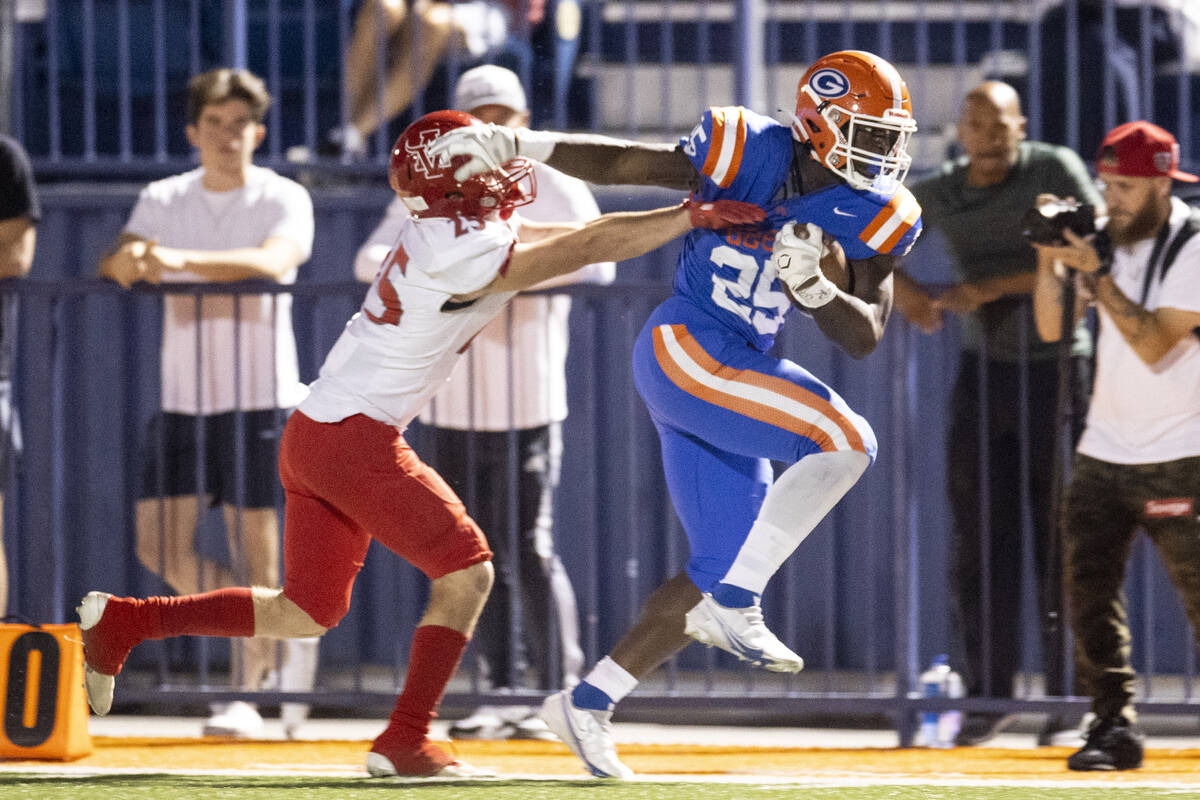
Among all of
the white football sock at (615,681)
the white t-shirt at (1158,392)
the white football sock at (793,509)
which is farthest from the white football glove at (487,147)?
the white t-shirt at (1158,392)

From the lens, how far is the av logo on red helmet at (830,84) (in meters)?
4.59

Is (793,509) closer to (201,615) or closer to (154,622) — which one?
(201,615)

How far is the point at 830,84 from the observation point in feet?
15.2

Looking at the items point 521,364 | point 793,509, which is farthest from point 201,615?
point 521,364

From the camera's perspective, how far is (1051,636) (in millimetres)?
6133

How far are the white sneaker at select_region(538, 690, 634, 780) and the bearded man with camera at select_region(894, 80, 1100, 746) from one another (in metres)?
1.56

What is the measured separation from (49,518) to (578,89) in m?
3.20

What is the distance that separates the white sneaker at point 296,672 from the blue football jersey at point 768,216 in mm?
2305

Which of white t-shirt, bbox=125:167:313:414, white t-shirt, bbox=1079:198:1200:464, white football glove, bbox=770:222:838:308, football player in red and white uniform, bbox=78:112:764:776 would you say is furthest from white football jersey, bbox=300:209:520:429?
white t-shirt, bbox=1079:198:1200:464

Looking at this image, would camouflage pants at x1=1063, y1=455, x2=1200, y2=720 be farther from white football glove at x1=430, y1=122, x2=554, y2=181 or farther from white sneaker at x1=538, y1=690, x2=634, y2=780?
white football glove at x1=430, y1=122, x2=554, y2=181

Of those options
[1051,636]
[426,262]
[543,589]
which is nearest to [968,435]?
[1051,636]

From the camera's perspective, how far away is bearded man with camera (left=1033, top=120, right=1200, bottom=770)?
5.38m

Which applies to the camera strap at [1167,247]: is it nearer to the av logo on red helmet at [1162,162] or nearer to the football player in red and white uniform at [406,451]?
the av logo on red helmet at [1162,162]

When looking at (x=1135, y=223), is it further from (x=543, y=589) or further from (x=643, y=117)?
(x=643, y=117)
